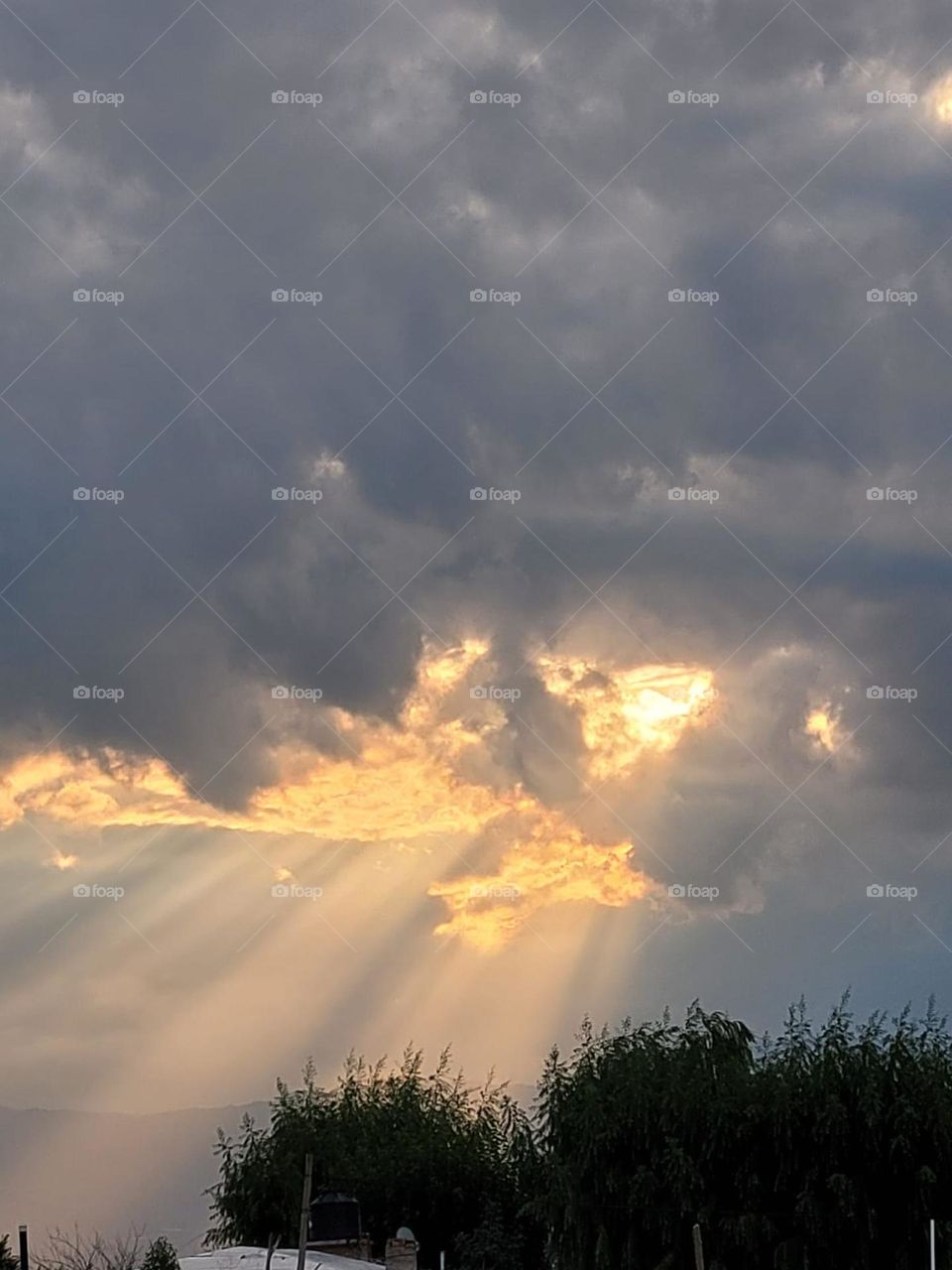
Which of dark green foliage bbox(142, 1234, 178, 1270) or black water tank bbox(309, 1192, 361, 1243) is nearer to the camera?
black water tank bbox(309, 1192, 361, 1243)

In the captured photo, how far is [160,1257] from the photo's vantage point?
48.9 m

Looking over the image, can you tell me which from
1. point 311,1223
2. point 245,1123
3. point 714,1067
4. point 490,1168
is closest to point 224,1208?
point 245,1123

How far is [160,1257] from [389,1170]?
25.0ft

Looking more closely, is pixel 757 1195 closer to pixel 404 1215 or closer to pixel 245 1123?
pixel 404 1215

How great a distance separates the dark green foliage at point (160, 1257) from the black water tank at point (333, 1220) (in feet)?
29.8

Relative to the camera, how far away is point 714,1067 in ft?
131

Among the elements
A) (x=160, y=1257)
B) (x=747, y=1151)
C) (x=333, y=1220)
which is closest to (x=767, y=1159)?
(x=747, y=1151)

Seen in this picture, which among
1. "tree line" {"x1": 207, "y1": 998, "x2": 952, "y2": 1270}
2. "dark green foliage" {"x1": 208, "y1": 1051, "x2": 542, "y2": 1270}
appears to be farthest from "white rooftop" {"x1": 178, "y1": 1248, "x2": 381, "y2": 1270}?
"dark green foliage" {"x1": 208, "y1": 1051, "x2": 542, "y2": 1270}

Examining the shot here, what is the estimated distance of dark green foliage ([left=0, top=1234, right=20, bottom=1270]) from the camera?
4712cm

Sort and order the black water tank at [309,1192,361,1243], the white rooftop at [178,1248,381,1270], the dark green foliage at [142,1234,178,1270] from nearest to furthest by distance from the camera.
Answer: the white rooftop at [178,1248,381,1270]
the black water tank at [309,1192,361,1243]
the dark green foliage at [142,1234,178,1270]

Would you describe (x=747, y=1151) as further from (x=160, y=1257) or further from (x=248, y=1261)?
(x=160, y=1257)

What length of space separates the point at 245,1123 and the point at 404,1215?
9.06 meters

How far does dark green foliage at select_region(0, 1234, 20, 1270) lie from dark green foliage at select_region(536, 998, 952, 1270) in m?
16.7

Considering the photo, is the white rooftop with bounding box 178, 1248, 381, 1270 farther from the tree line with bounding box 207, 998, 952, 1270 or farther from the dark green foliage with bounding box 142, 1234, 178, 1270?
the dark green foliage with bounding box 142, 1234, 178, 1270
